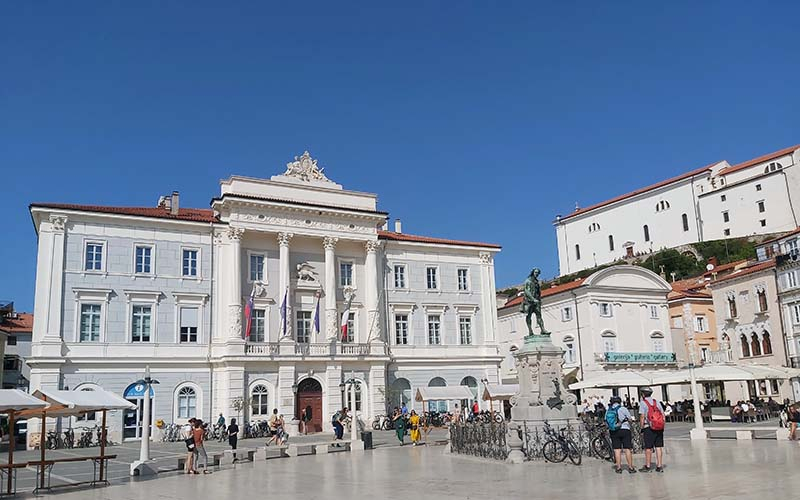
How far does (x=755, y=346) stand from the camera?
46.8 metres

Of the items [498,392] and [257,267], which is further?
[257,267]

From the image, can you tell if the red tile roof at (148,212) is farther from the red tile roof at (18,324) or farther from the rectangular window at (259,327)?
the red tile roof at (18,324)

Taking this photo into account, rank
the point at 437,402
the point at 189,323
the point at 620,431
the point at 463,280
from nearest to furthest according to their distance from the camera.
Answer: the point at 620,431, the point at 189,323, the point at 437,402, the point at 463,280

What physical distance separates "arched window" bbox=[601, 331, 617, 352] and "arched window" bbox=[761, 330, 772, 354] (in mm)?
9537

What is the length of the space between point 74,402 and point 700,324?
46.8 meters

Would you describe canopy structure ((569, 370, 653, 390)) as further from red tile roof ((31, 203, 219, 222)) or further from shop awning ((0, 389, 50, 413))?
shop awning ((0, 389, 50, 413))

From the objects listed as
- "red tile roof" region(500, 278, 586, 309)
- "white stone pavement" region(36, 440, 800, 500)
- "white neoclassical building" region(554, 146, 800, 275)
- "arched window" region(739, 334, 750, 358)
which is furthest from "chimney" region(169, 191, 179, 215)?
"white neoclassical building" region(554, 146, 800, 275)

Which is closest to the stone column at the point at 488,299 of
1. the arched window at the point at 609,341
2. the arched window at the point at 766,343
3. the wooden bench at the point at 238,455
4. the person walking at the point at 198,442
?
the arched window at the point at 609,341

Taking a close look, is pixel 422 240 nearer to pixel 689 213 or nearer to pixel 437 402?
pixel 437 402

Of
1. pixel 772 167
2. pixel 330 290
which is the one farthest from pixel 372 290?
pixel 772 167

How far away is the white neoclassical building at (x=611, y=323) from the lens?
1829 inches

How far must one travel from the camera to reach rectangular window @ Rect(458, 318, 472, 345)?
4372 centimetres

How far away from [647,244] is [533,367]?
8630cm

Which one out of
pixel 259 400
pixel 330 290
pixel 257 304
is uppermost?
pixel 330 290
